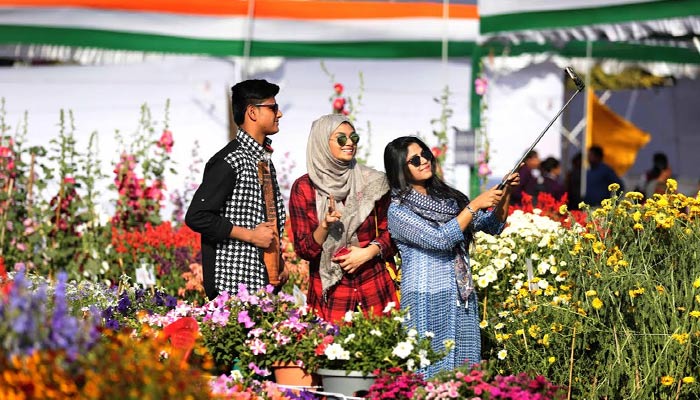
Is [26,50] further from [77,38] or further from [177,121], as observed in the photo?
[177,121]

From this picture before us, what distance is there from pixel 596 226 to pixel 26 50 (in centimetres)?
835

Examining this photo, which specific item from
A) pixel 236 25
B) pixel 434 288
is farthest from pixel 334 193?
pixel 236 25

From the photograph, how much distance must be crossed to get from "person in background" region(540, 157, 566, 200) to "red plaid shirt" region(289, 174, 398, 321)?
302 inches

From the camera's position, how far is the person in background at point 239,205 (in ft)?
16.9

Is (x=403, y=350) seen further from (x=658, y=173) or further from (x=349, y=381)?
(x=658, y=173)

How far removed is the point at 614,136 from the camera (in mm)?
16047

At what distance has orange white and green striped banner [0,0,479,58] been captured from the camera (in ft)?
40.8

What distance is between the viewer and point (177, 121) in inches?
479

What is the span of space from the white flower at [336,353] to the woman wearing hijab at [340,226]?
69cm

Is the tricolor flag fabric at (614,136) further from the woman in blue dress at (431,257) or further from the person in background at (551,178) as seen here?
the woman in blue dress at (431,257)

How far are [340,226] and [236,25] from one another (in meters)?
7.44

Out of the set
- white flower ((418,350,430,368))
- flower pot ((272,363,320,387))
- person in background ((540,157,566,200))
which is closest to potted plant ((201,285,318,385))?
flower pot ((272,363,320,387))

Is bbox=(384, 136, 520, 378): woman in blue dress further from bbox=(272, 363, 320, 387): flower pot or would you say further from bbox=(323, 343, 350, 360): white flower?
bbox=(323, 343, 350, 360): white flower

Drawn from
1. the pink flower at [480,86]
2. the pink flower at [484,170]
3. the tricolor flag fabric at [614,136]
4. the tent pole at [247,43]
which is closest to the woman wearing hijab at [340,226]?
the pink flower at [484,170]
